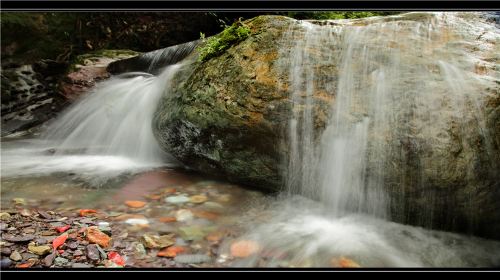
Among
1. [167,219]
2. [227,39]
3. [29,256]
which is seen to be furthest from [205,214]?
[227,39]

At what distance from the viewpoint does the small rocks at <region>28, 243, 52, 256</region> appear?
2.62 m

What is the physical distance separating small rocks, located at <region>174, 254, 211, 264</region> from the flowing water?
0.13 metres

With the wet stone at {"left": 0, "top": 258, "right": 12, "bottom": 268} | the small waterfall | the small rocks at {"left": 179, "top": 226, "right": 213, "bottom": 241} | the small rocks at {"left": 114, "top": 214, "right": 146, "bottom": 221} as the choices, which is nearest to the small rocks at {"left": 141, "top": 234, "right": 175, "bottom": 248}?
the small rocks at {"left": 179, "top": 226, "right": 213, "bottom": 241}

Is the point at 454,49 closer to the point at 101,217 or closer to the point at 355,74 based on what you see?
Answer: the point at 355,74

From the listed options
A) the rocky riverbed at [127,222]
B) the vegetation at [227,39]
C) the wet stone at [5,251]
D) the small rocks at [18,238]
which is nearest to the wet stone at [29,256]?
the rocky riverbed at [127,222]

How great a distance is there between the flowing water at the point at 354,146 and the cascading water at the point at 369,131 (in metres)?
0.01

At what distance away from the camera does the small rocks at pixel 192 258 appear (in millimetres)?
2664

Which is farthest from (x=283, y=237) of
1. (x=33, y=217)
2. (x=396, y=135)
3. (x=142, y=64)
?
(x=142, y=64)

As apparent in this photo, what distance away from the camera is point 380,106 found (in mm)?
3445

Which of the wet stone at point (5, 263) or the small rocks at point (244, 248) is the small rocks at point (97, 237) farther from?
the small rocks at point (244, 248)

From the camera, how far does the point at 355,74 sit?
3.68 metres

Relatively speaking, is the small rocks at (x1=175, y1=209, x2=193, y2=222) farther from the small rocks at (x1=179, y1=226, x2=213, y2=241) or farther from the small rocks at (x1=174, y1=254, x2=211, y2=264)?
Result: the small rocks at (x1=174, y1=254, x2=211, y2=264)

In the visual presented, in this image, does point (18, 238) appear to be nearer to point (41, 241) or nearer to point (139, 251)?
point (41, 241)
